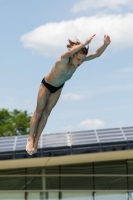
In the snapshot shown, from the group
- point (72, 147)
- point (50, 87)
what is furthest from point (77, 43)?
point (72, 147)

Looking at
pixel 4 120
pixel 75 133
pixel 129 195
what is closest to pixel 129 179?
pixel 129 195

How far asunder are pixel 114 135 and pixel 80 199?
281 centimetres

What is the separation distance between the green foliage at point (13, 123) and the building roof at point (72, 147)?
30519 mm

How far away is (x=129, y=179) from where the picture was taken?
23.6 m

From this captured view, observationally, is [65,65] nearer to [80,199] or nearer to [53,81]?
[53,81]

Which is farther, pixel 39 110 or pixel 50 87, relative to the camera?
→ pixel 39 110

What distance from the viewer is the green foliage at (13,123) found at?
53719 millimetres

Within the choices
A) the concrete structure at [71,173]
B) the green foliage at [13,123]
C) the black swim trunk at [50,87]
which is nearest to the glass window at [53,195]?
the concrete structure at [71,173]

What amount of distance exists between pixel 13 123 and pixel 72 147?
110 feet

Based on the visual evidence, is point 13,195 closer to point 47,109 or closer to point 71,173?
point 71,173

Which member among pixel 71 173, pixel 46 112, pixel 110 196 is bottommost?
pixel 46 112

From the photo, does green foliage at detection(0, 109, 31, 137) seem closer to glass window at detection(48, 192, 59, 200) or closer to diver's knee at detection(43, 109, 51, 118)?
glass window at detection(48, 192, 59, 200)

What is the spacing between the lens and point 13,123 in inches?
2156

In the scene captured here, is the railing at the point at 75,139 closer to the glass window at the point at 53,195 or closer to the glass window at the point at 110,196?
the glass window at the point at 53,195
